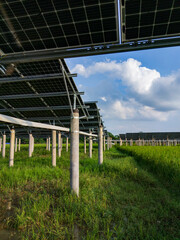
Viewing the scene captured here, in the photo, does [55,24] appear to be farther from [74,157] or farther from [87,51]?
[74,157]

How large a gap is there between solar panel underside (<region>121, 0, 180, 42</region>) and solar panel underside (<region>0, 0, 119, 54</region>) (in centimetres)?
23

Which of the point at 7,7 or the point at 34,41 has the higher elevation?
the point at 7,7

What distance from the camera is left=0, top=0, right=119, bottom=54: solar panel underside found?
3406 millimetres

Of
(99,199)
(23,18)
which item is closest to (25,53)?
(23,18)

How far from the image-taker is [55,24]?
3.78 m

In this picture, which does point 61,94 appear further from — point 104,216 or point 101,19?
point 104,216

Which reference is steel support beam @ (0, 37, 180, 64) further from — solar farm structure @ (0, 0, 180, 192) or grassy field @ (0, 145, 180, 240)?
grassy field @ (0, 145, 180, 240)

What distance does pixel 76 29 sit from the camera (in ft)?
12.4

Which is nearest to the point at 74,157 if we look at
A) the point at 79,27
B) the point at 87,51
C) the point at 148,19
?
the point at 87,51

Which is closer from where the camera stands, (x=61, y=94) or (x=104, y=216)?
(x=104, y=216)

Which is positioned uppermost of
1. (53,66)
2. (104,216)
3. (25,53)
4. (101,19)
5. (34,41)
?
(53,66)

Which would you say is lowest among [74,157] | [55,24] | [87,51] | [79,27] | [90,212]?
[90,212]

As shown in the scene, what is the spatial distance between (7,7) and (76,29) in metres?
1.48

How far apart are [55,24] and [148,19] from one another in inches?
81.0
